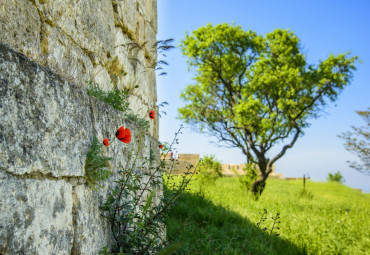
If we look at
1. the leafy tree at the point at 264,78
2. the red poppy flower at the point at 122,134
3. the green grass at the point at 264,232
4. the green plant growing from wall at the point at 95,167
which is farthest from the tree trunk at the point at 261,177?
the green plant growing from wall at the point at 95,167

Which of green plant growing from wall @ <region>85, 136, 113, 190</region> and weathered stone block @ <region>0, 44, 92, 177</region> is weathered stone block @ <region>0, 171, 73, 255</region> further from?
green plant growing from wall @ <region>85, 136, 113, 190</region>

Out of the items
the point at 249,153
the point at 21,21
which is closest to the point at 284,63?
the point at 249,153

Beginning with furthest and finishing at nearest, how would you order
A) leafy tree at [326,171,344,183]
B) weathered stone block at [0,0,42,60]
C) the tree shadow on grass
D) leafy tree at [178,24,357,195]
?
leafy tree at [326,171,344,183] < leafy tree at [178,24,357,195] < the tree shadow on grass < weathered stone block at [0,0,42,60]

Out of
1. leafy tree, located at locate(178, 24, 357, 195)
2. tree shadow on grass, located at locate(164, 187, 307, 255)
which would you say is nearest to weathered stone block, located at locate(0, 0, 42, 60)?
tree shadow on grass, located at locate(164, 187, 307, 255)

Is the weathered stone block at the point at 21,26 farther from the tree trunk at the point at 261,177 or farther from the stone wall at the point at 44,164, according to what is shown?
the tree trunk at the point at 261,177

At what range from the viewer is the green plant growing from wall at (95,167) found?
1.67m

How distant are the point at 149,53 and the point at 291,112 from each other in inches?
379

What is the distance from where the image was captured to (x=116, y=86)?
10.2 ft

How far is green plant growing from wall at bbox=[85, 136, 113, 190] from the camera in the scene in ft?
5.48

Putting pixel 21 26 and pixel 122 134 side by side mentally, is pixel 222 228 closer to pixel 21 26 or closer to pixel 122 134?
pixel 122 134

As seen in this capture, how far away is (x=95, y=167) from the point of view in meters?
1.73

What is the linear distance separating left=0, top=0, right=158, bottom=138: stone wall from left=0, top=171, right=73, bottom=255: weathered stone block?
2.29ft

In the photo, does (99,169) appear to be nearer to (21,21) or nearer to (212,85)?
(21,21)

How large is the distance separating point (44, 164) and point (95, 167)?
43 centimetres
